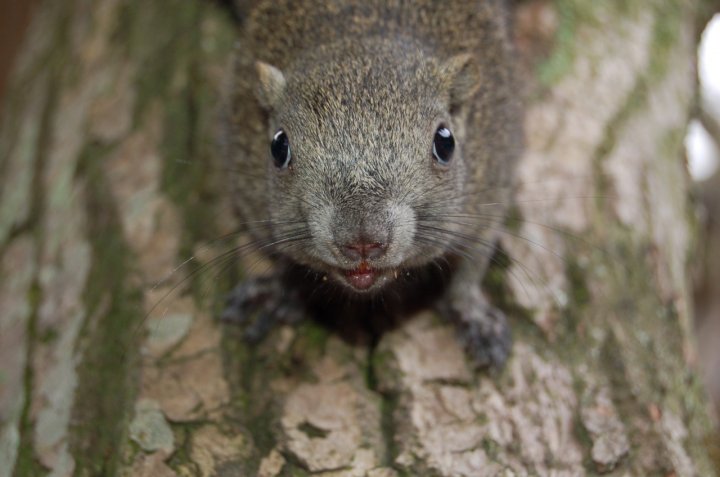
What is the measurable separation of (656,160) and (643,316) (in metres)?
1.26

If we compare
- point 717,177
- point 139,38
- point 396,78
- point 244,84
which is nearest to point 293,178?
point 396,78

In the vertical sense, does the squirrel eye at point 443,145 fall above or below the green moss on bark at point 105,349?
above

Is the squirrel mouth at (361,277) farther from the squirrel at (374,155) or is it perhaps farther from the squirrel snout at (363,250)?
the squirrel snout at (363,250)

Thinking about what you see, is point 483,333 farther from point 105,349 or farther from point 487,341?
point 105,349

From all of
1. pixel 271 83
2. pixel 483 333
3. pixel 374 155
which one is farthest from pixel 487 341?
pixel 271 83

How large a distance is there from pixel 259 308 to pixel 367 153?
1.13 metres

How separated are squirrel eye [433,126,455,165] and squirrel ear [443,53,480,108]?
25 cm

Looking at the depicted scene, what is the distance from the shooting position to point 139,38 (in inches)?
214

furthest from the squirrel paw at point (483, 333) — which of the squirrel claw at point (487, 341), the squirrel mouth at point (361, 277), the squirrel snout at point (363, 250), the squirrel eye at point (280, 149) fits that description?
the squirrel eye at point (280, 149)

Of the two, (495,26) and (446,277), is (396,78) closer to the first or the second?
(446,277)

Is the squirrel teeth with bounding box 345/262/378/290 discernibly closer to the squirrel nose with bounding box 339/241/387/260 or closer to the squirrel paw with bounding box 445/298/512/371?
the squirrel nose with bounding box 339/241/387/260

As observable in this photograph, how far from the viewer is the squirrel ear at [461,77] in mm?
3924

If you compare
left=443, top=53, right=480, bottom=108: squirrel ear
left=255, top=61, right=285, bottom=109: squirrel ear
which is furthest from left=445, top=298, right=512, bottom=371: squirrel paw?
left=255, top=61, right=285, bottom=109: squirrel ear

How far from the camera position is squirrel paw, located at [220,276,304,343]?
13.1 ft
